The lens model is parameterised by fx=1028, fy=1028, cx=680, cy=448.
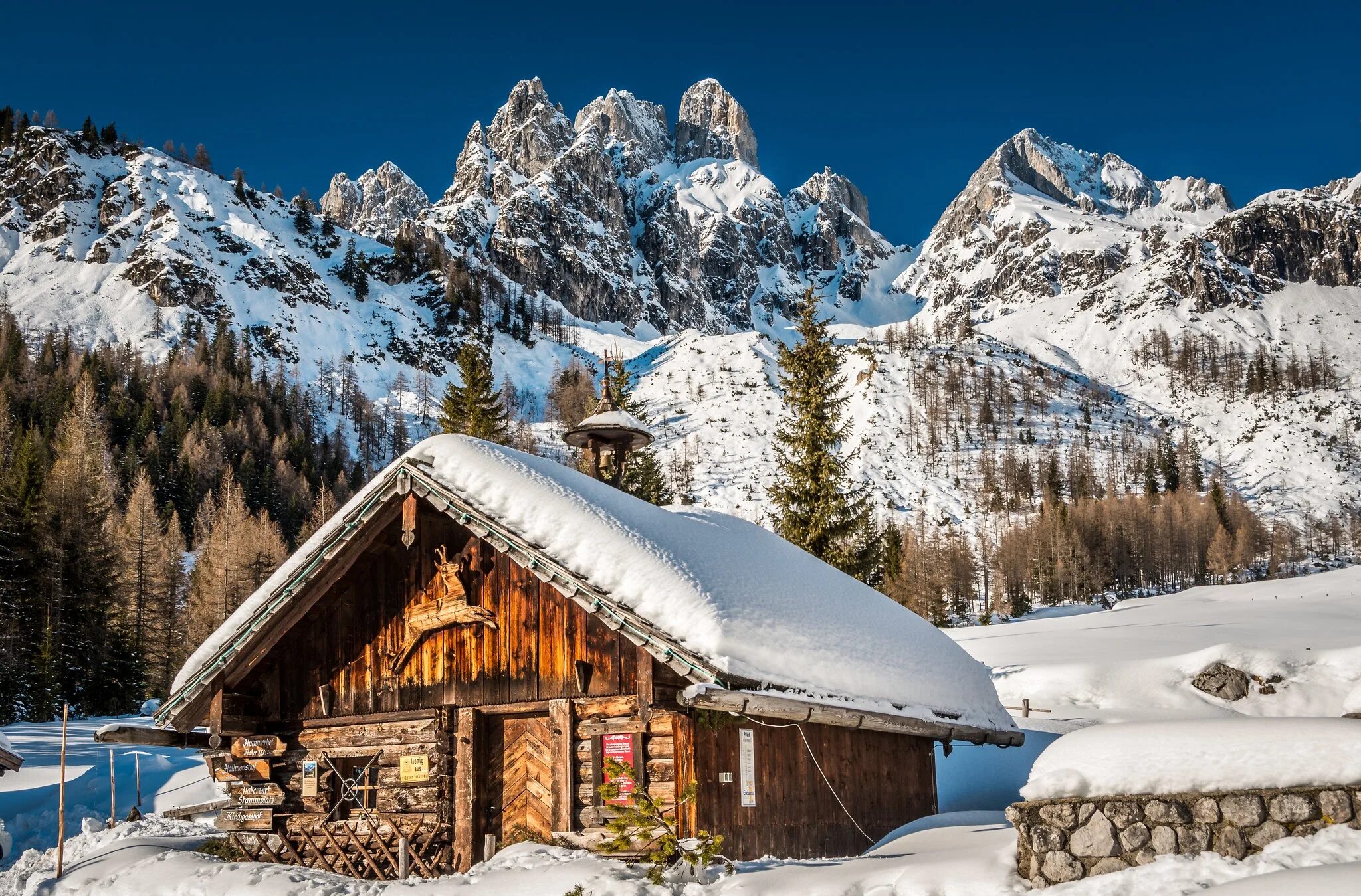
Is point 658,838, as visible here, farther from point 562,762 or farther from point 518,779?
point 518,779

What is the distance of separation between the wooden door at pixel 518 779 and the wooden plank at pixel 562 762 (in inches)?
4.0

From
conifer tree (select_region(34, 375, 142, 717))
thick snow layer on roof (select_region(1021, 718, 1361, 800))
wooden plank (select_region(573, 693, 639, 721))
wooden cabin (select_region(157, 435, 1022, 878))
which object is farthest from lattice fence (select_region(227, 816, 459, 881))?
conifer tree (select_region(34, 375, 142, 717))

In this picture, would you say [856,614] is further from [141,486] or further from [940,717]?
[141,486]

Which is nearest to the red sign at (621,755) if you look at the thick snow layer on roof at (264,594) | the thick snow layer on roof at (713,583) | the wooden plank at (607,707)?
the wooden plank at (607,707)

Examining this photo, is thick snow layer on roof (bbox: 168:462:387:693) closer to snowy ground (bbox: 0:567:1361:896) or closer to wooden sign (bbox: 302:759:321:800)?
wooden sign (bbox: 302:759:321:800)

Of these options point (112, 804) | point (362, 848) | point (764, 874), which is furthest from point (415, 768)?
point (112, 804)

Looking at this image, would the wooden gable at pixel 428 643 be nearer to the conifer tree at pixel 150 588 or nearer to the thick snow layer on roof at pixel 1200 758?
the thick snow layer on roof at pixel 1200 758

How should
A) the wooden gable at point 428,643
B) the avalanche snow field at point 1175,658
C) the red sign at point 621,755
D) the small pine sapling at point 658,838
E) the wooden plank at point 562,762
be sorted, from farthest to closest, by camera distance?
the avalanche snow field at point 1175,658 < the wooden gable at point 428,643 < the wooden plank at point 562,762 < the red sign at point 621,755 < the small pine sapling at point 658,838

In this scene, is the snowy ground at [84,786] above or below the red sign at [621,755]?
below

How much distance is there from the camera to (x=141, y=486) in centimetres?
7212

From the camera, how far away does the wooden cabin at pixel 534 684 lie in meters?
11.0

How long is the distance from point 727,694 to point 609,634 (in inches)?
90.0

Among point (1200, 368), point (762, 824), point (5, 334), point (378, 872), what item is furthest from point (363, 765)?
point (1200, 368)

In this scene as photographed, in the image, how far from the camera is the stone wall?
7.43 metres
